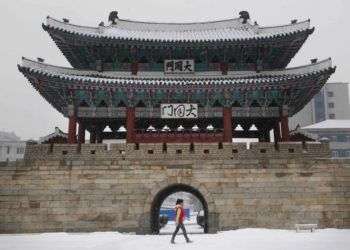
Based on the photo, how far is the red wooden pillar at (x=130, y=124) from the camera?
18.4 meters

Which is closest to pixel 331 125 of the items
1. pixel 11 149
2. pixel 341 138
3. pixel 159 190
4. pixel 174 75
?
pixel 341 138

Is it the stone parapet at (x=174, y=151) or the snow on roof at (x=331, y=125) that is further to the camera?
the snow on roof at (x=331, y=125)

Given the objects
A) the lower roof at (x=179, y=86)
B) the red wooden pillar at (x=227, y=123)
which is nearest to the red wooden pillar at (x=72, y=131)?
the lower roof at (x=179, y=86)

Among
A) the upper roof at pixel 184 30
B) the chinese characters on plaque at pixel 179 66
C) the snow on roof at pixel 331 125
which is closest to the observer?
the upper roof at pixel 184 30

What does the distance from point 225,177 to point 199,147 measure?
172 cm

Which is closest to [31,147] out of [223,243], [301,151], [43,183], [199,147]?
[43,183]

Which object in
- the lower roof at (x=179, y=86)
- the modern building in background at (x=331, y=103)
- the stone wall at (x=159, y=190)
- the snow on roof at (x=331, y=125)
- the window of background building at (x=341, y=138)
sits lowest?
the stone wall at (x=159, y=190)

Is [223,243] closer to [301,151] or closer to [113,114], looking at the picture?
[301,151]

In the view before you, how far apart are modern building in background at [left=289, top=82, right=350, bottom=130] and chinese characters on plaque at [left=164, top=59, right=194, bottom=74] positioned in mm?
49875

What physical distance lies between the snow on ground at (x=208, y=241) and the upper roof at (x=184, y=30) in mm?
9309

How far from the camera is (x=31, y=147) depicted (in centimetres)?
1700

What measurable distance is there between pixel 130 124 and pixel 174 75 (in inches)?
136

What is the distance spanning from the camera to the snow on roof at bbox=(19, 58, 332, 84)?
18.0m

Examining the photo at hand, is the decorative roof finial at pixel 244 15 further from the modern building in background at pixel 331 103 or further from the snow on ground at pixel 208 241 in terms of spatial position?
the modern building in background at pixel 331 103
